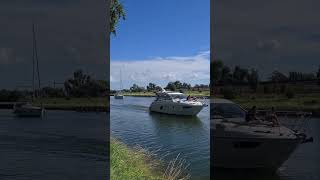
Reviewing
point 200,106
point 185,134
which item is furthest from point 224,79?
point 200,106

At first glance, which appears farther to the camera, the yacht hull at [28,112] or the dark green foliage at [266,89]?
the yacht hull at [28,112]

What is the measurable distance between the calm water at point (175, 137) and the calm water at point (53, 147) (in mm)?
2799

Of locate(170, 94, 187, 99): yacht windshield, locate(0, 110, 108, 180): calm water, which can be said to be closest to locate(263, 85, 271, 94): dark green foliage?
locate(0, 110, 108, 180): calm water

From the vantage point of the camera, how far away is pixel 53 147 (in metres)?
11.0

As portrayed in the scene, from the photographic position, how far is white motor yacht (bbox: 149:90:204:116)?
33031 mm

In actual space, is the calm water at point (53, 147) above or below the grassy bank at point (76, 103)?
below

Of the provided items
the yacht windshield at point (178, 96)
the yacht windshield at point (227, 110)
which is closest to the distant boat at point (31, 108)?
the yacht windshield at point (227, 110)

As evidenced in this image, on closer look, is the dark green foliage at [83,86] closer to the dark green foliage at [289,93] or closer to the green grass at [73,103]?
the green grass at [73,103]

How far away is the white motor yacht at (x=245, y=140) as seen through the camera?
27.1 feet

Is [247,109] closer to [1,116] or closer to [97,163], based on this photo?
[97,163]

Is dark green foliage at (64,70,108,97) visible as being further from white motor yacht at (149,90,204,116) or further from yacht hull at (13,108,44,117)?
white motor yacht at (149,90,204,116)

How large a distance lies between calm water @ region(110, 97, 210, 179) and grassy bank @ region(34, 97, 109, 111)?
9.70ft

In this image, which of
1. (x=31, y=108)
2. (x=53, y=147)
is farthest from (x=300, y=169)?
(x=31, y=108)

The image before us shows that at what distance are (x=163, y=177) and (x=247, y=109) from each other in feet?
9.90
